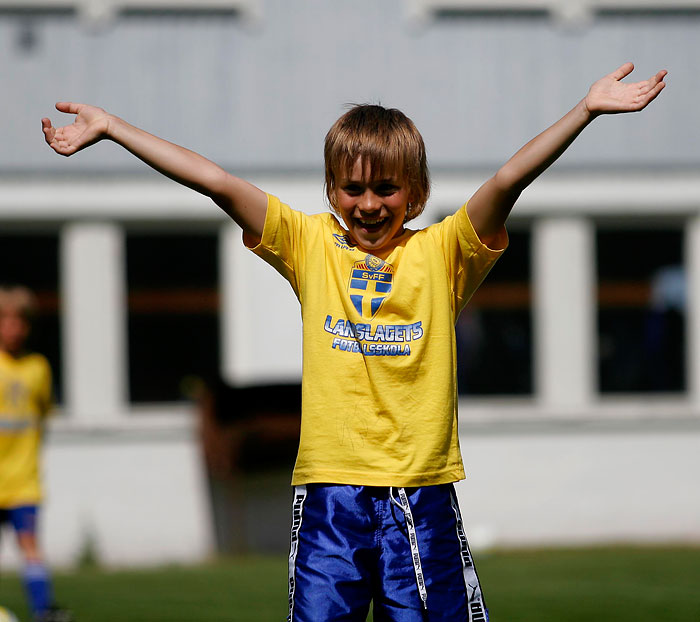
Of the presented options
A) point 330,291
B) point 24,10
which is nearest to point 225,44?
point 24,10

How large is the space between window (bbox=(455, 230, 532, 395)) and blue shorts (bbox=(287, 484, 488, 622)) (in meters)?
8.62

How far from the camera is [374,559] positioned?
11.5 feet

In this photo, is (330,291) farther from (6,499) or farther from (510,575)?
(510,575)

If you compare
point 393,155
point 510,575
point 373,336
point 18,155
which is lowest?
point 510,575

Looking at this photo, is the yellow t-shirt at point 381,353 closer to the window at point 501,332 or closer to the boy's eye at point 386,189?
the boy's eye at point 386,189

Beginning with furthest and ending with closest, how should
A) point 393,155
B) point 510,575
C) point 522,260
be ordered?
point 522,260 → point 510,575 → point 393,155

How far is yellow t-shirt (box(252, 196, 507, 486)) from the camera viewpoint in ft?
11.5

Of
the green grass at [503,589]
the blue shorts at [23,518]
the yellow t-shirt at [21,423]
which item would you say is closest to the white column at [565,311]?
the green grass at [503,589]

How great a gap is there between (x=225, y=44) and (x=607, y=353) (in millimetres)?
4501

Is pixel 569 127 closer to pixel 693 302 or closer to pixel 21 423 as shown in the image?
pixel 21 423

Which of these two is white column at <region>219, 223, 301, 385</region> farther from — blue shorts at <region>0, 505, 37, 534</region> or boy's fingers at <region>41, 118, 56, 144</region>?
boy's fingers at <region>41, 118, 56, 144</region>

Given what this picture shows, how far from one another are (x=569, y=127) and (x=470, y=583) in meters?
1.25

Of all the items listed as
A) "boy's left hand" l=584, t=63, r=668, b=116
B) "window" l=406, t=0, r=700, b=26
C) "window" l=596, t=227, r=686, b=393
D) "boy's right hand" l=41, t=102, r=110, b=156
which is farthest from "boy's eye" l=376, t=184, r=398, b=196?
"window" l=596, t=227, r=686, b=393

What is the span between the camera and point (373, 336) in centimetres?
354
